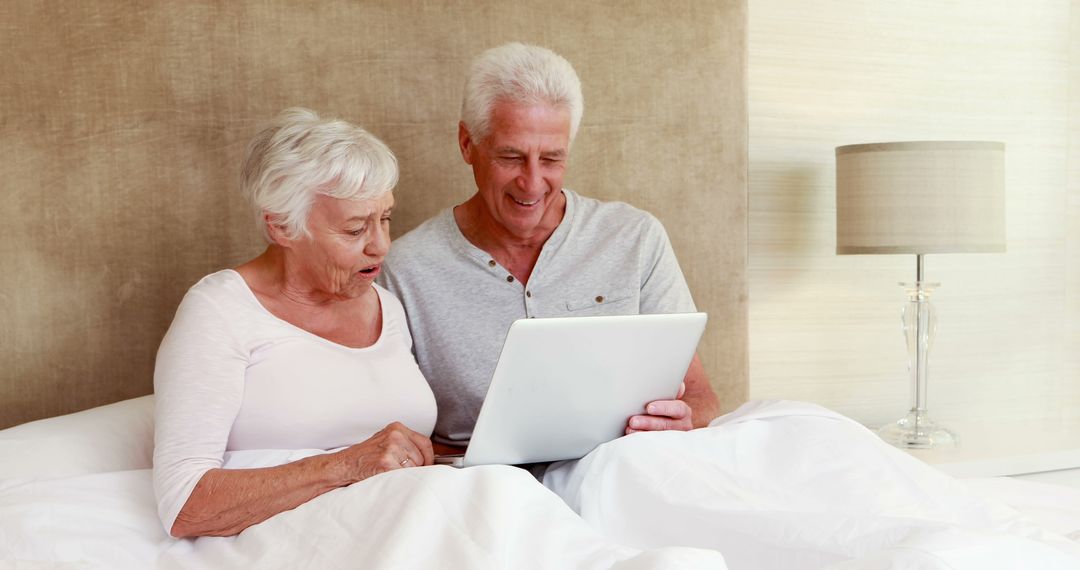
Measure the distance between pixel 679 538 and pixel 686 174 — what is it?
1.29 meters

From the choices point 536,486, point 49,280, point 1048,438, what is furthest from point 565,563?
point 1048,438

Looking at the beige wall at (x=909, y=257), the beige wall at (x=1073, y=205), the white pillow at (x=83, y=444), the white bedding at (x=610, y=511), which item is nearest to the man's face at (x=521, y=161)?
the white bedding at (x=610, y=511)

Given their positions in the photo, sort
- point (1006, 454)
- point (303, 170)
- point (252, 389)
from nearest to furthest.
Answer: point (252, 389), point (303, 170), point (1006, 454)

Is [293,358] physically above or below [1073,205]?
below

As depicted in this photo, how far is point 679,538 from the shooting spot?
1.29 metres

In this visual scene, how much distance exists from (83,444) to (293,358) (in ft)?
1.22

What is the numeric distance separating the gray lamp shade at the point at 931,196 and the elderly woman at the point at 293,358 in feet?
4.04

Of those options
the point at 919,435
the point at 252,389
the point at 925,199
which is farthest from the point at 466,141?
the point at 919,435

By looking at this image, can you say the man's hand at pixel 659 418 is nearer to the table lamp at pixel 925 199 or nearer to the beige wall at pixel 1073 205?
the table lamp at pixel 925 199

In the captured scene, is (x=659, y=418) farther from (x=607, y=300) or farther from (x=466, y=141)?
(x=466, y=141)

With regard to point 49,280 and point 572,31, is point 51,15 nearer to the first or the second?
point 49,280

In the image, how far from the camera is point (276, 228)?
165 cm

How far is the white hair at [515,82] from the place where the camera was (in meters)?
1.90

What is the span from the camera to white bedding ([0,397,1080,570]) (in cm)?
106
